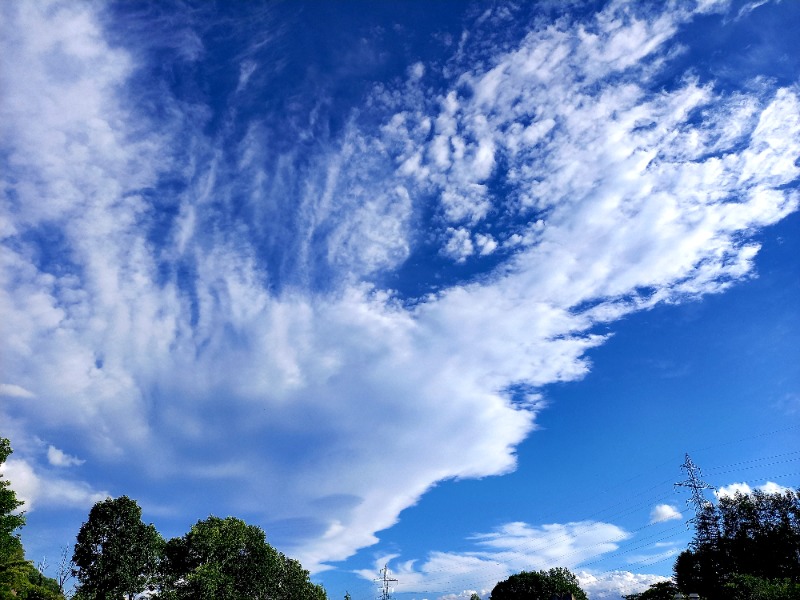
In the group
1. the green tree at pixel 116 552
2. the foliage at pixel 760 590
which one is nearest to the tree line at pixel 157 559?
the green tree at pixel 116 552

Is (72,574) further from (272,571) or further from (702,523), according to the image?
(702,523)

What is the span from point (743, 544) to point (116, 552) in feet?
275

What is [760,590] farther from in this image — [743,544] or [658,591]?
[658,591]

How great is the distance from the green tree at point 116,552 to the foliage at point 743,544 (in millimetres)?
68652

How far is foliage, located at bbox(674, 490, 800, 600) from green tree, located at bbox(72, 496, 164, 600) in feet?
225

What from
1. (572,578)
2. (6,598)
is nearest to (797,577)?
(572,578)

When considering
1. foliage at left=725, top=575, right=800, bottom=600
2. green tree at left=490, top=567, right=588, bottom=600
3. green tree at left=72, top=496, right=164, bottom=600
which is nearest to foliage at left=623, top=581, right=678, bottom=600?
green tree at left=490, top=567, right=588, bottom=600

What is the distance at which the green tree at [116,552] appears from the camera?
56.1 metres

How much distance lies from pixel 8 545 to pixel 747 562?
88.7 meters

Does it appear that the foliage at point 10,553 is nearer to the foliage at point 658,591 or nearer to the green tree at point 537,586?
the foliage at point 658,591

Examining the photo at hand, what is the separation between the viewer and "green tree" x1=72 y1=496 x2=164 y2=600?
5612 cm

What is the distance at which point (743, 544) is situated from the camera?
257 feet

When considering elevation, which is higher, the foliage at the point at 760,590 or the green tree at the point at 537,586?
the green tree at the point at 537,586

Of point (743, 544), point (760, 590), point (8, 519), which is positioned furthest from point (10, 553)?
point (743, 544)
